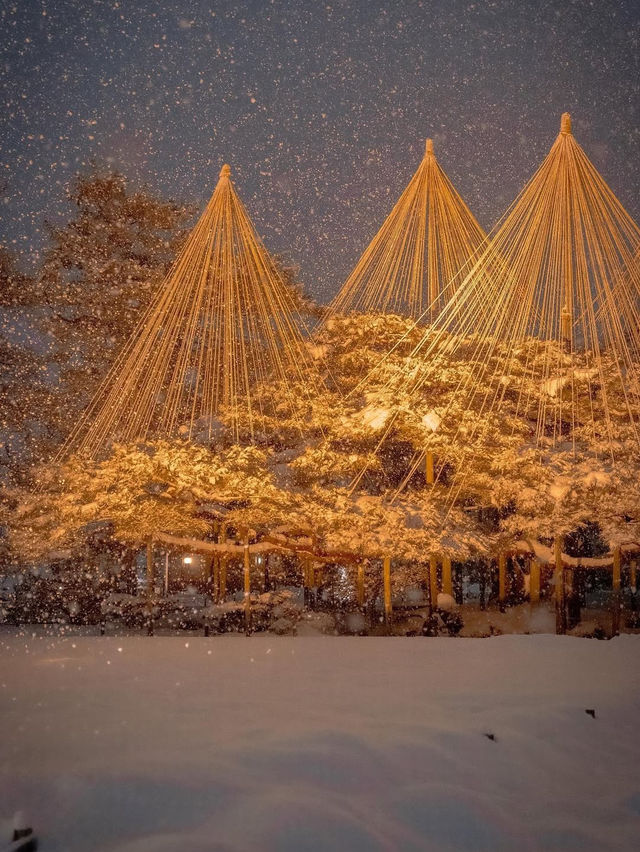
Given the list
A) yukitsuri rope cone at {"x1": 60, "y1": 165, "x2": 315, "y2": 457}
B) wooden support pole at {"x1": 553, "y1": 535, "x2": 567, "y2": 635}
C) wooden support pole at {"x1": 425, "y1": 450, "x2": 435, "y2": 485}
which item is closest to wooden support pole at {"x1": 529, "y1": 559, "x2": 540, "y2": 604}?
wooden support pole at {"x1": 553, "y1": 535, "x2": 567, "y2": 635}

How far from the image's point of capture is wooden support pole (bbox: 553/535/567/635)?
15880mm

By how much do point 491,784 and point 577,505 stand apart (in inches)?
438

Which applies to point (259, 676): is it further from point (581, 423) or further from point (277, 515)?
point (581, 423)

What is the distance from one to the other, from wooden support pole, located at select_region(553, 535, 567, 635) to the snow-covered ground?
6.25 m

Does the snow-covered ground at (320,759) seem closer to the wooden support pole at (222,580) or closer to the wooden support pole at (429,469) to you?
the wooden support pole at (429,469)

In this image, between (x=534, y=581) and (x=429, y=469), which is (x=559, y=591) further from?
(x=429, y=469)

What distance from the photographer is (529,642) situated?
42.6 feet

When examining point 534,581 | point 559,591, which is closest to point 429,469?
point 559,591

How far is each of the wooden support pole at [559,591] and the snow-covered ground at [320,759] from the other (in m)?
6.25

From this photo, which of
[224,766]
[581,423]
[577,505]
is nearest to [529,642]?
[577,505]

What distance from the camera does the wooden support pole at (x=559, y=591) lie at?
625 inches

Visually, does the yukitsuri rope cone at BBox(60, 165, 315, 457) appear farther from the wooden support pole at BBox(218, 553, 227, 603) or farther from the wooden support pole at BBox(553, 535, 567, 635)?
the wooden support pole at BBox(553, 535, 567, 635)

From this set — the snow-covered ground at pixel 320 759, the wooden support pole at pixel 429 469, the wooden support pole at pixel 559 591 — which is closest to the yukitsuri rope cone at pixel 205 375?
the wooden support pole at pixel 429 469

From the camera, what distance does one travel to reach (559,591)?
53.6 feet
